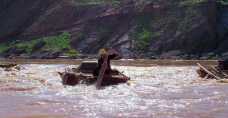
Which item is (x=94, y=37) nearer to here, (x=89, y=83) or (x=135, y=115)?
(x=89, y=83)

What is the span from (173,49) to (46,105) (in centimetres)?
4202

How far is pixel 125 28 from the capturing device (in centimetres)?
5584

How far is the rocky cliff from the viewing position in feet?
152

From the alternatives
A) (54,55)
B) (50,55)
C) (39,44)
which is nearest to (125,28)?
(54,55)

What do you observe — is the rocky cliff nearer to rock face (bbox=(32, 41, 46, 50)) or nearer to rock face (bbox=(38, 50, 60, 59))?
rock face (bbox=(32, 41, 46, 50))

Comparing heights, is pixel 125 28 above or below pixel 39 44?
above

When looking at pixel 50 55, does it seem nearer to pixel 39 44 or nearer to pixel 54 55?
pixel 54 55

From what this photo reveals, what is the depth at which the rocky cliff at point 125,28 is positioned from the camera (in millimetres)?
46325

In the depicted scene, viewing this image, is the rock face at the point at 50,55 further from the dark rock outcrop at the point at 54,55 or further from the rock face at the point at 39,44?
the rock face at the point at 39,44

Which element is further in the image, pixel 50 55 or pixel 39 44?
pixel 39 44

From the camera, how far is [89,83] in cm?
1069

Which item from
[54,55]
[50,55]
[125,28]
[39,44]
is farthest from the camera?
[39,44]

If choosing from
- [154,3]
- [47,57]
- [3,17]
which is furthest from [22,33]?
[154,3]

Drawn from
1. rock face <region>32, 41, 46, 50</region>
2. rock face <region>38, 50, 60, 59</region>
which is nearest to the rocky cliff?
rock face <region>32, 41, 46, 50</region>
